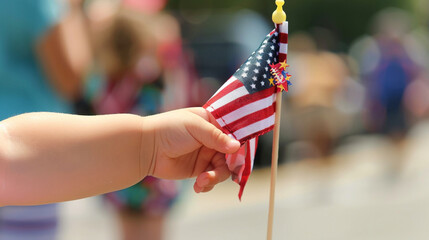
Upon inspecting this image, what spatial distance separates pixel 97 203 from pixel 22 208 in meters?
3.89

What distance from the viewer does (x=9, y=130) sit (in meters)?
1.91

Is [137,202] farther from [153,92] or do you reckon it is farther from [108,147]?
[108,147]

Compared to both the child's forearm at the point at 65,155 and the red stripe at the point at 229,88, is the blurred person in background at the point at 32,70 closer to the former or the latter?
the child's forearm at the point at 65,155

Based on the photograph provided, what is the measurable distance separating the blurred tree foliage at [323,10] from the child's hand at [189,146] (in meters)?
12.1

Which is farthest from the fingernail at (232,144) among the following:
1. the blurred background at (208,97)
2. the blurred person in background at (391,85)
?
the blurred person in background at (391,85)

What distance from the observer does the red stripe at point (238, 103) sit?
6.43 feet

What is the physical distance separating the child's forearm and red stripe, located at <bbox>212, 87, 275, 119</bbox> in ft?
0.71

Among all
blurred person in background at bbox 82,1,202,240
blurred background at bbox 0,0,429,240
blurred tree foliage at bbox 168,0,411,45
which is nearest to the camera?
blurred background at bbox 0,0,429,240

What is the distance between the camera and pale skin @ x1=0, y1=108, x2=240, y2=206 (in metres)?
1.89

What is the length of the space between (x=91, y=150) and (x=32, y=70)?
133cm

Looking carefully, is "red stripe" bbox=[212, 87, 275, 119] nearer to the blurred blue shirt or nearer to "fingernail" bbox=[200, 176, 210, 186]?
"fingernail" bbox=[200, 176, 210, 186]

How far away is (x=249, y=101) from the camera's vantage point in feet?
6.48

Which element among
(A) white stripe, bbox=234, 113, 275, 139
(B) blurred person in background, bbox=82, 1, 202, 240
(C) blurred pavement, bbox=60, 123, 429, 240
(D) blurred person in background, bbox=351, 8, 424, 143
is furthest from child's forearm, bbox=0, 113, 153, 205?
(D) blurred person in background, bbox=351, 8, 424, 143

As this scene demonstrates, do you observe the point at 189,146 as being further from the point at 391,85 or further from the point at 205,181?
the point at 391,85
